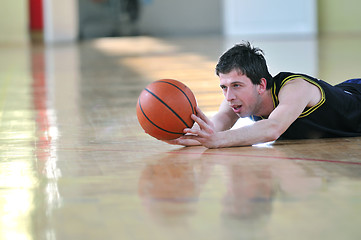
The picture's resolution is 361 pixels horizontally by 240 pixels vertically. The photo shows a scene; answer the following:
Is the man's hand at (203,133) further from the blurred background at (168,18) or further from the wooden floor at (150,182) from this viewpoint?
the blurred background at (168,18)

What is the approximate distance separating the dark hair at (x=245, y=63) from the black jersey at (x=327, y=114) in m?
0.13

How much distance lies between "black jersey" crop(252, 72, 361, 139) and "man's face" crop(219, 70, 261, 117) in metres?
0.12

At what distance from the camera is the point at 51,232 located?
1.76 metres

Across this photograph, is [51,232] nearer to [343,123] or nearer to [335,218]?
[335,218]

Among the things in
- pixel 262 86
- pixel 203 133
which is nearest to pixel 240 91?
pixel 262 86

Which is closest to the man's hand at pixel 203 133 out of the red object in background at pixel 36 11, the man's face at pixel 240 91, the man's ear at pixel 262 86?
the man's face at pixel 240 91

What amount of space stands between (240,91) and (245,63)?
0.13 meters

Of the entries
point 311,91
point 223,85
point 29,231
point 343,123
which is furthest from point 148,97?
point 29,231

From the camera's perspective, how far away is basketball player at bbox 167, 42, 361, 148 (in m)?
2.82

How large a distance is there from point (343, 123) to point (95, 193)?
1491 mm

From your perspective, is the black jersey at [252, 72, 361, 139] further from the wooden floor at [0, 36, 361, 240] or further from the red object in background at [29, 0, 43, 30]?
the red object in background at [29, 0, 43, 30]

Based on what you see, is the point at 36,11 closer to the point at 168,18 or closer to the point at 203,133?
the point at 168,18

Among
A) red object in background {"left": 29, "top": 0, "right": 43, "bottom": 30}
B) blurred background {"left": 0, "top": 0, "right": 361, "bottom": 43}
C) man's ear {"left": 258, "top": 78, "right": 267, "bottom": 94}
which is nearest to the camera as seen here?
man's ear {"left": 258, "top": 78, "right": 267, "bottom": 94}

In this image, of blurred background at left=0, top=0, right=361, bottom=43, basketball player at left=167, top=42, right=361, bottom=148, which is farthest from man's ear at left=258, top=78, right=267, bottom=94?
blurred background at left=0, top=0, right=361, bottom=43
